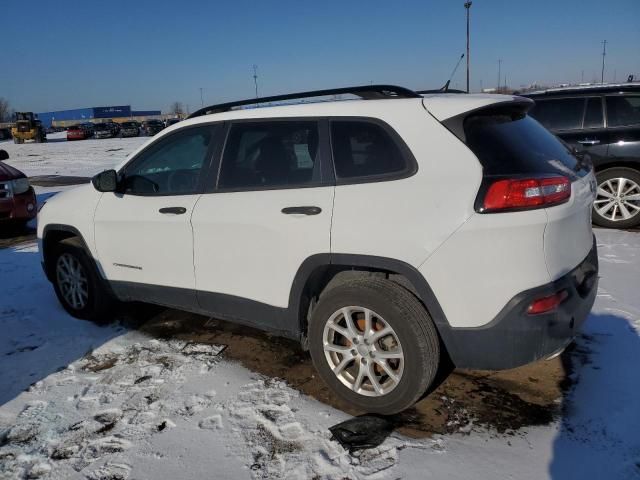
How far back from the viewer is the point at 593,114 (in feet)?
22.7

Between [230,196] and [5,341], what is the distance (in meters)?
2.43

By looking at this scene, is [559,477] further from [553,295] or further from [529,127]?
[529,127]

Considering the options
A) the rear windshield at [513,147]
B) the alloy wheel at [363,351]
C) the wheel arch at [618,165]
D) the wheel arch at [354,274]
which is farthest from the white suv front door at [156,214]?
the wheel arch at [618,165]

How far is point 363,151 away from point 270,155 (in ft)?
2.37

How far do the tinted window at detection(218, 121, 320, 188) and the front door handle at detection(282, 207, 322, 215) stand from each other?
7.2 inches

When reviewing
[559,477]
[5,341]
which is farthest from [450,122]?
[5,341]

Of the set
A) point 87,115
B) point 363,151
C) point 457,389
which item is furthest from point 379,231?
point 87,115

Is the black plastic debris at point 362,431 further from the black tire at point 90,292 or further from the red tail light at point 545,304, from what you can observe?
the black tire at point 90,292

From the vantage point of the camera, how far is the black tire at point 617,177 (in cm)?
670

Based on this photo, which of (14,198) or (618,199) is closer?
(618,199)

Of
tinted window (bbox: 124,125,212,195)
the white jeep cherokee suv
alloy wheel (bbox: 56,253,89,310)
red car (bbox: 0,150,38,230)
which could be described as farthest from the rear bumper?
red car (bbox: 0,150,38,230)

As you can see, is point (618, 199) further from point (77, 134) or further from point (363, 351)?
point (77, 134)

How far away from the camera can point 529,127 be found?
118 inches

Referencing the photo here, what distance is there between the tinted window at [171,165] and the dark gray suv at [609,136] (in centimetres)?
503
